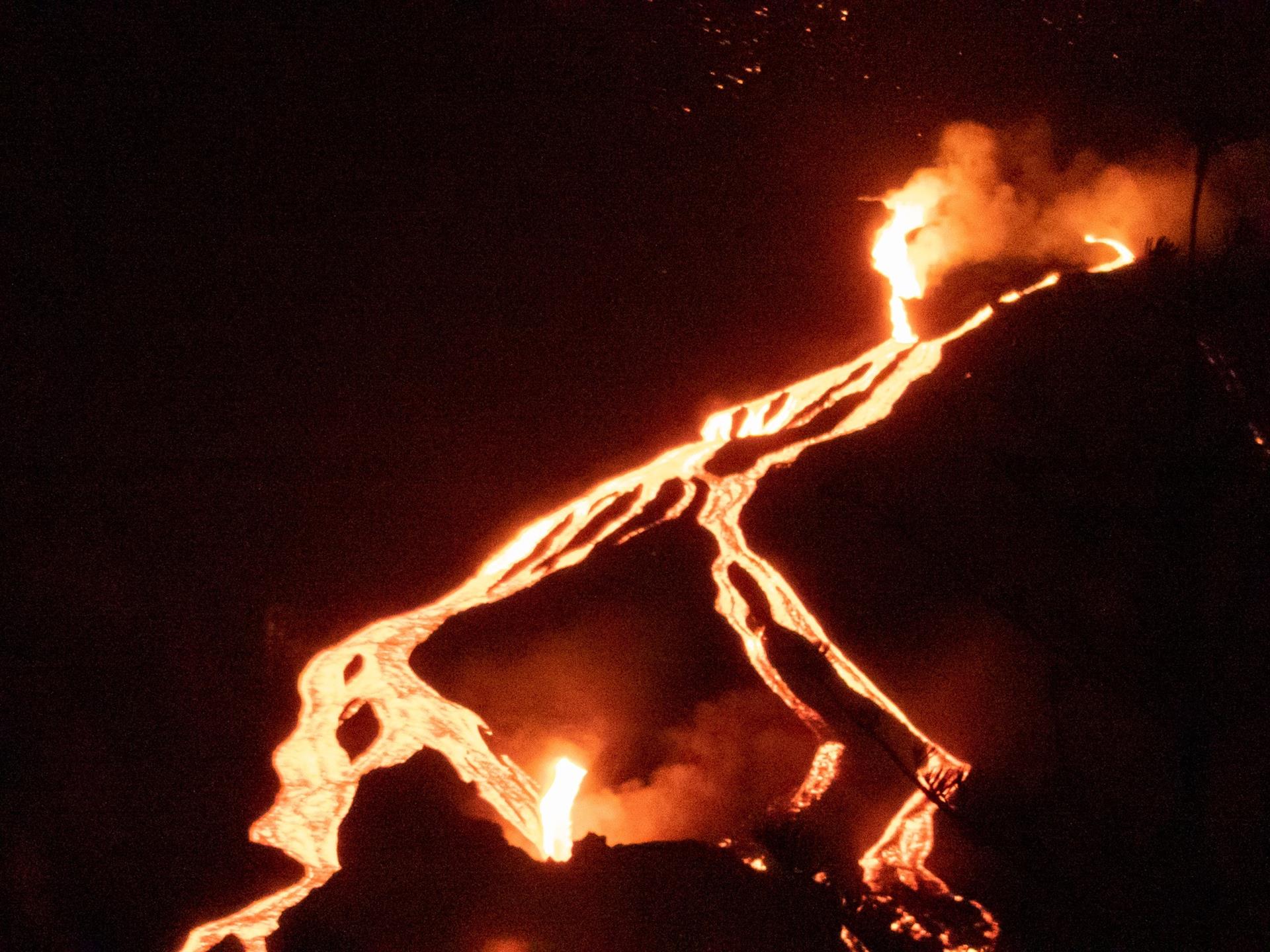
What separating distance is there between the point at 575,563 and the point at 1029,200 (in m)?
1.40

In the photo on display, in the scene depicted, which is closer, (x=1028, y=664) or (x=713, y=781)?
(x=1028, y=664)

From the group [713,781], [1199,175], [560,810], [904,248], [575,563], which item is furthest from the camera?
[904,248]

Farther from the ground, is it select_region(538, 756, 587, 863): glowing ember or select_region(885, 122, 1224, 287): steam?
select_region(885, 122, 1224, 287): steam

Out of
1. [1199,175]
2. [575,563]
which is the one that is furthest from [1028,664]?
[1199,175]

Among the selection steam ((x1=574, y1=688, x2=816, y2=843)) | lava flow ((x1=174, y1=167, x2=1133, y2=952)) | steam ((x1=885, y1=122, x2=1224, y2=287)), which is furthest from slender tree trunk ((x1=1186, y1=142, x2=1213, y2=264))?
steam ((x1=574, y1=688, x2=816, y2=843))

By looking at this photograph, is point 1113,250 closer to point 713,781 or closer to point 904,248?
point 904,248

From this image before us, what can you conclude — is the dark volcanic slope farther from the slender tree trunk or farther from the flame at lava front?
the flame at lava front

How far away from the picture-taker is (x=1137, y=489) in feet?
5.72

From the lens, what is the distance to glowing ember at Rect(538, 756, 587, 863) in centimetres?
246

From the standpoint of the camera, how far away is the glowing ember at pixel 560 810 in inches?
96.7

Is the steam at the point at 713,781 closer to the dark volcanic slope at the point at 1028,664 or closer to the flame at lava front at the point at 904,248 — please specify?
the dark volcanic slope at the point at 1028,664

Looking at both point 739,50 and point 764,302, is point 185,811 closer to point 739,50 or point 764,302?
point 764,302

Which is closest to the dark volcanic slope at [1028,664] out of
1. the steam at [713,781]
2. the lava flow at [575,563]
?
the lava flow at [575,563]

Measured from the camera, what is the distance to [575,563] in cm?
276
